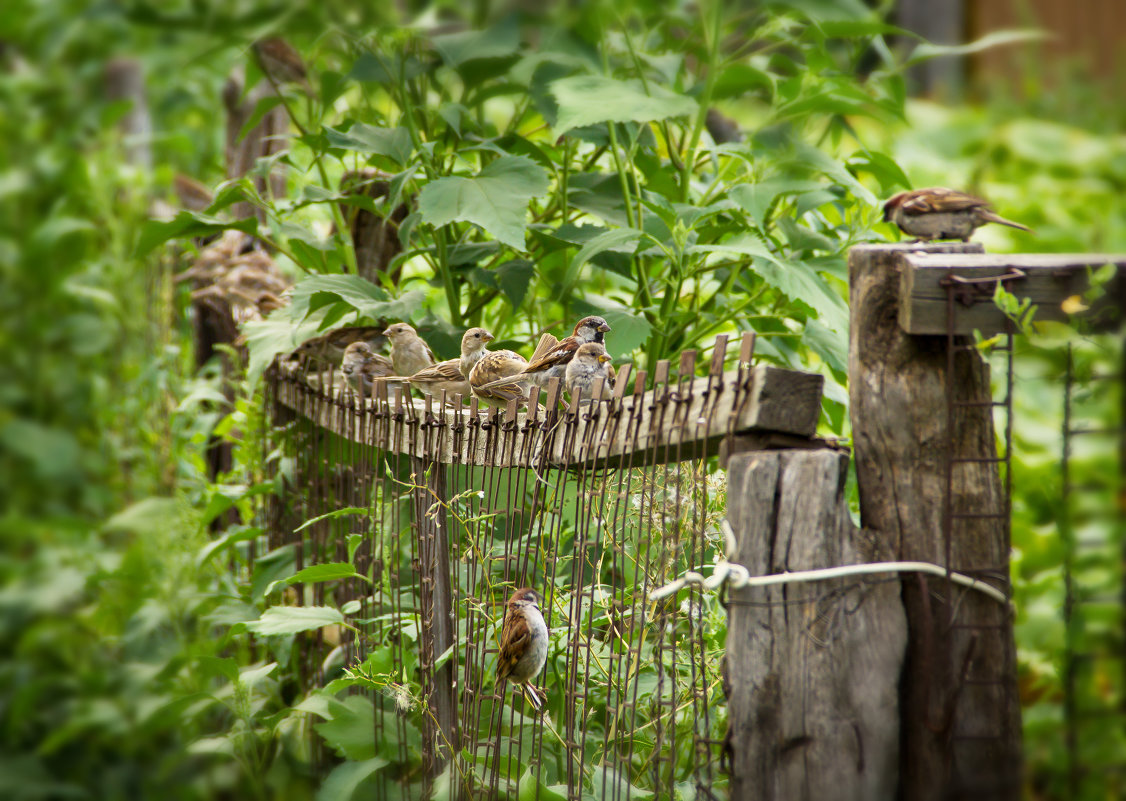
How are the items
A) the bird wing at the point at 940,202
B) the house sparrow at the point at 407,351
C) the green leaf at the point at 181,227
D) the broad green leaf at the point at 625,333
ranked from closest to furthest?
1. the bird wing at the point at 940,202
2. the broad green leaf at the point at 625,333
3. the house sparrow at the point at 407,351
4. the green leaf at the point at 181,227

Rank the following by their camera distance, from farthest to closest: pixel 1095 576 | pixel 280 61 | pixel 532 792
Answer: pixel 280 61 < pixel 532 792 < pixel 1095 576

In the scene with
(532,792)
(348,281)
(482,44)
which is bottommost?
(532,792)

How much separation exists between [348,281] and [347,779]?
61.4 inches

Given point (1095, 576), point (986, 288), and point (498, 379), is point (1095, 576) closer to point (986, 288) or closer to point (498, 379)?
point (986, 288)

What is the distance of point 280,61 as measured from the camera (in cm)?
371

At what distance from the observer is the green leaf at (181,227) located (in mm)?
3389

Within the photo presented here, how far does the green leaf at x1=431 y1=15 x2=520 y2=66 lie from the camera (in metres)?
3.07

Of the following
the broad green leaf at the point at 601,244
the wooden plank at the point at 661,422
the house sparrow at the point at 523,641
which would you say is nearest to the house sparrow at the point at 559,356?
the wooden plank at the point at 661,422

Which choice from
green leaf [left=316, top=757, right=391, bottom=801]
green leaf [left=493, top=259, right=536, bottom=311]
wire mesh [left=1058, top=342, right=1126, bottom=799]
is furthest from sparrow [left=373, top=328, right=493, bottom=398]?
wire mesh [left=1058, top=342, right=1126, bottom=799]

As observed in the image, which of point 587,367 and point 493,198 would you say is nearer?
point 587,367

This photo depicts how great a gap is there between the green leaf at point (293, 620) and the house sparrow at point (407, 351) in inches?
31.3

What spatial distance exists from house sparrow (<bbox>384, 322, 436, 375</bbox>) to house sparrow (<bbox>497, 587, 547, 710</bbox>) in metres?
1.04

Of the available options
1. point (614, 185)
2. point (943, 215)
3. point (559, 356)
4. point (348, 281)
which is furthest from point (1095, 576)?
point (348, 281)

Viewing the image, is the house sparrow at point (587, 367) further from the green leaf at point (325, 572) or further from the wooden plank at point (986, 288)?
the green leaf at point (325, 572)
